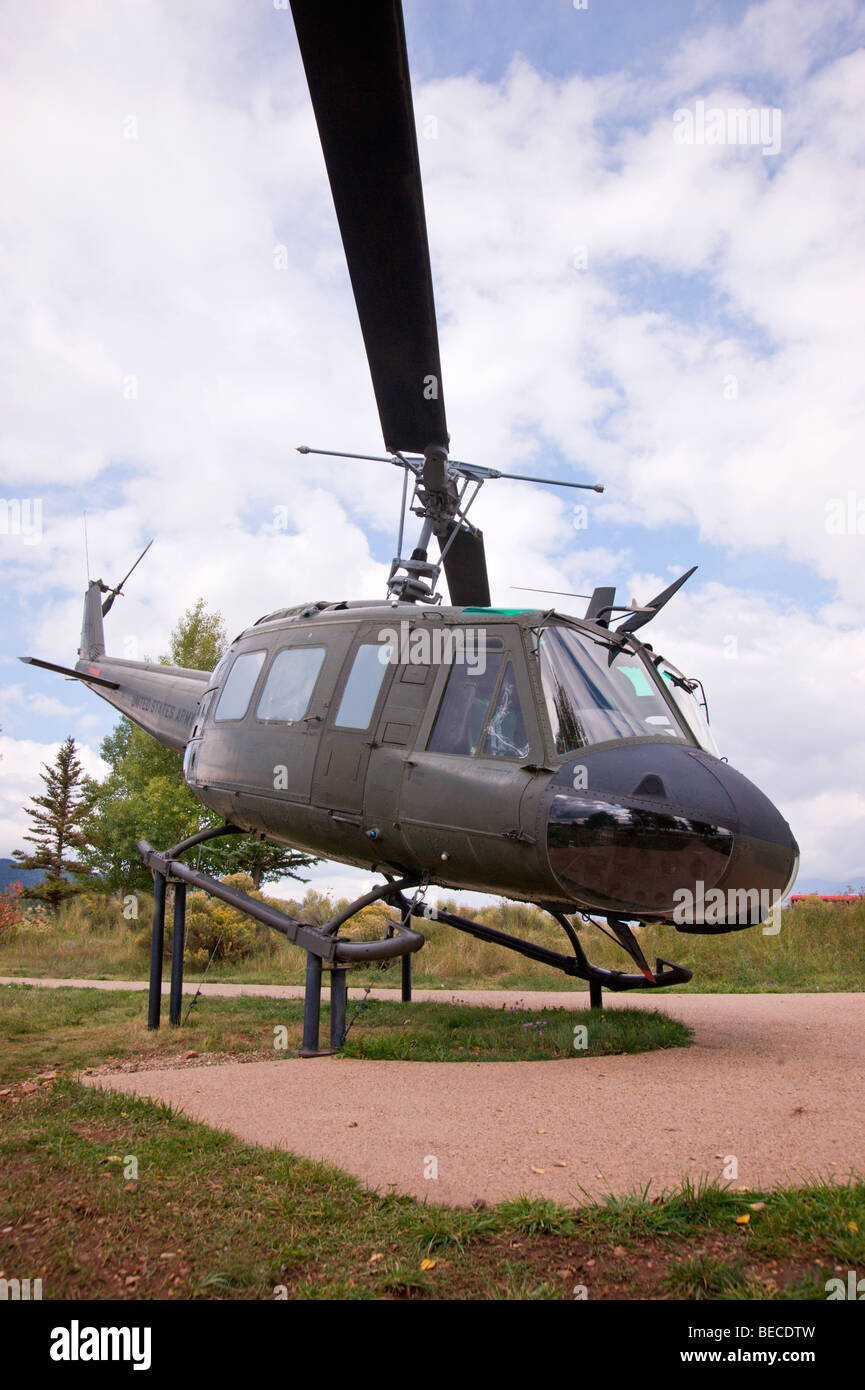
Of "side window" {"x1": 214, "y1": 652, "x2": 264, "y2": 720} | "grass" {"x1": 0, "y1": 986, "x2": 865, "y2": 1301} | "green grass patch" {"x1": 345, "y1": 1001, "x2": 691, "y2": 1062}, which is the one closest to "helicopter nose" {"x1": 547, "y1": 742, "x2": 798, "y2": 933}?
"green grass patch" {"x1": 345, "y1": 1001, "x2": 691, "y2": 1062}

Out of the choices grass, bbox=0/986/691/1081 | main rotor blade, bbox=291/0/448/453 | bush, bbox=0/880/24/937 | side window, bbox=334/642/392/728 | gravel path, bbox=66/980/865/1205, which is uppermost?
main rotor blade, bbox=291/0/448/453

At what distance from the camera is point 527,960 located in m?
16.1

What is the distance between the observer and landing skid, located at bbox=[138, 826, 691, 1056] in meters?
6.29

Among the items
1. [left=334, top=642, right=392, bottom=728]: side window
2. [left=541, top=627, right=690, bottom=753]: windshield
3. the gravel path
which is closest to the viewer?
the gravel path

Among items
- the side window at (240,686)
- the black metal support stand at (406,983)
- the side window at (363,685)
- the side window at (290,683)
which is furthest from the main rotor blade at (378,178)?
the black metal support stand at (406,983)

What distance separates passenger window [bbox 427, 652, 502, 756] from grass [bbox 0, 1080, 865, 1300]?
2930 mm

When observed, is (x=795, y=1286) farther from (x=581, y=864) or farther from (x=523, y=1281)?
(x=581, y=864)

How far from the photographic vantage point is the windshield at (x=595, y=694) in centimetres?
549

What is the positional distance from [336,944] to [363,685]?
1906 millimetres

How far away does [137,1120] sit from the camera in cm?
448

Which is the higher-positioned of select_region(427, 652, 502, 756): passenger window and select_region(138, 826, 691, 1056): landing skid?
select_region(427, 652, 502, 756): passenger window

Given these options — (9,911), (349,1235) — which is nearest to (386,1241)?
(349,1235)

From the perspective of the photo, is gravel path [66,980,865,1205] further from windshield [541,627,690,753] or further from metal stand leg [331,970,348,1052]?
windshield [541,627,690,753]
